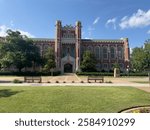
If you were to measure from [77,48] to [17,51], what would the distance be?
24.1m

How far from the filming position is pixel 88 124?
6.46 m

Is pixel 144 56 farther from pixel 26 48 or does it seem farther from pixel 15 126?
pixel 15 126

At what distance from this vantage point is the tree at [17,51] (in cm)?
5172

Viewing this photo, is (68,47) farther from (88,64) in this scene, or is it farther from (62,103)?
(62,103)

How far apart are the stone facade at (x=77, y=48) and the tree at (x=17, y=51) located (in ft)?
49.0

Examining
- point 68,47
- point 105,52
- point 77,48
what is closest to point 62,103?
point 77,48

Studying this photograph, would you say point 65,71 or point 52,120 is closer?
point 52,120

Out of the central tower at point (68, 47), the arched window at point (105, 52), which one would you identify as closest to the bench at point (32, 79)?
the central tower at point (68, 47)

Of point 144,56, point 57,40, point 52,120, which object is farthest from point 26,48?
point 52,120

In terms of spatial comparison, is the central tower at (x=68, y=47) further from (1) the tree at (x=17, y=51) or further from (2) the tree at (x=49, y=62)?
(1) the tree at (x=17, y=51)

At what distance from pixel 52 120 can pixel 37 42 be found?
70835mm

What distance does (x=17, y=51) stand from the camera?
178ft

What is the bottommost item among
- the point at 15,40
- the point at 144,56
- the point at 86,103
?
the point at 86,103

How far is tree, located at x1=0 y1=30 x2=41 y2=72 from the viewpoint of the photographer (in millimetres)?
51719
